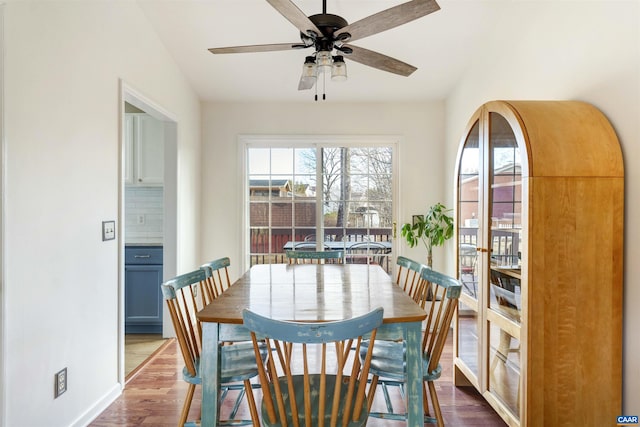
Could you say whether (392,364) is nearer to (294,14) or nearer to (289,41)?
(294,14)

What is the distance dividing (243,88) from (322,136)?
978 millimetres

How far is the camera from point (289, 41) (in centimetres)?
311

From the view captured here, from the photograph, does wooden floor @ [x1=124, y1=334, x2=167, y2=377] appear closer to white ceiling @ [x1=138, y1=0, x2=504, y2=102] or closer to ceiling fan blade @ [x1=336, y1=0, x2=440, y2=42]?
white ceiling @ [x1=138, y1=0, x2=504, y2=102]

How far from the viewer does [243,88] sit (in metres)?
3.82

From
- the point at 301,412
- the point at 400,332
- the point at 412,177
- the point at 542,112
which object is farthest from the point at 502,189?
the point at 412,177

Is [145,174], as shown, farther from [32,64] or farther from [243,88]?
[32,64]

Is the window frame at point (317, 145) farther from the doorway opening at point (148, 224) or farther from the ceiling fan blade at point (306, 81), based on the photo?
the ceiling fan blade at point (306, 81)

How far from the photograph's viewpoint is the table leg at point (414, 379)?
4.87 ft

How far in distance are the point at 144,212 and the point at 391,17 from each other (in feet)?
10.3

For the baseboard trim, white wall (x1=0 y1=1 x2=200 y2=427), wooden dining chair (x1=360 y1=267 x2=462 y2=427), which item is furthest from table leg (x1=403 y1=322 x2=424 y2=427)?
the baseboard trim

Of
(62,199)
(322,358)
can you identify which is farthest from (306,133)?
(322,358)

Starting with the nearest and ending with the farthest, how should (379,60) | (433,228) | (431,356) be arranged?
(431,356), (379,60), (433,228)

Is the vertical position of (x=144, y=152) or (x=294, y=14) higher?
(x=294, y=14)

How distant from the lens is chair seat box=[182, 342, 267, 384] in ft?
5.72
